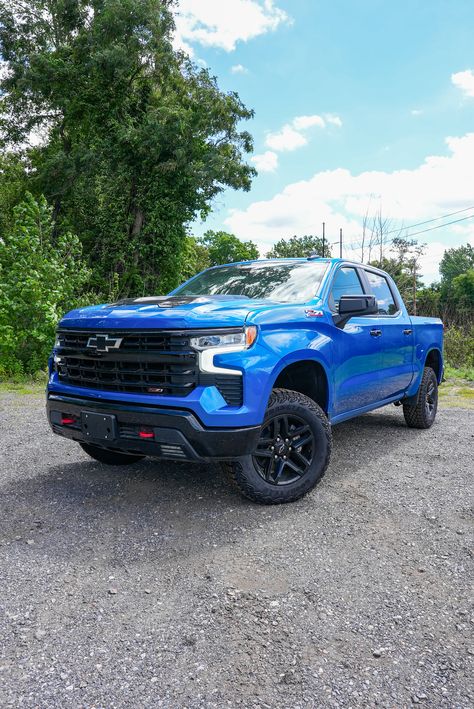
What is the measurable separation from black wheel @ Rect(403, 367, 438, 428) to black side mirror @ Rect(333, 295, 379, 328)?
91.6 inches

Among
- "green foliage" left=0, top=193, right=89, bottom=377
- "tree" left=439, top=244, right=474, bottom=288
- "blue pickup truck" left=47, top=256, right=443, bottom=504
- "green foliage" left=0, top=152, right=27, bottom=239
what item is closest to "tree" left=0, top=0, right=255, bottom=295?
"green foliage" left=0, top=152, right=27, bottom=239

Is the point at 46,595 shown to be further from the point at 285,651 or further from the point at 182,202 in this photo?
the point at 182,202

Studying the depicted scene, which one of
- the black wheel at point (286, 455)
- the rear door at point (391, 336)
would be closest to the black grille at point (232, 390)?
the black wheel at point (286, 455)

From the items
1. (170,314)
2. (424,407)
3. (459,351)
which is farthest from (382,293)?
(459,351)

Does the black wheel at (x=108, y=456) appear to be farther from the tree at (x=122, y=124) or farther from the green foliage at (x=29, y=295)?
the tree at (x=122, y=124)

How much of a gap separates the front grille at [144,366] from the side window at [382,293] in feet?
8.75

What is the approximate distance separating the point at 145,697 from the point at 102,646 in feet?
1.21

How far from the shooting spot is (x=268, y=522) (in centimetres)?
342

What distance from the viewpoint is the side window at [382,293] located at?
540 centimetres

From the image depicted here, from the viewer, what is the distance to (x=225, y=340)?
129 inches

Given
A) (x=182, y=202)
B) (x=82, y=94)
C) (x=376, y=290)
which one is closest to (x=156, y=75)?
(x=82, y=94)

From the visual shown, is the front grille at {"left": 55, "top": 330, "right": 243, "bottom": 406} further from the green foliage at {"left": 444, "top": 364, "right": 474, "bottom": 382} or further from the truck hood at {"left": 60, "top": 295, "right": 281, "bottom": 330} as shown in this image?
the green foliage at {"left": 444, "top": 364, "right": 474, "bottom": 382}

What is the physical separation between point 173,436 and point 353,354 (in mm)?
1924

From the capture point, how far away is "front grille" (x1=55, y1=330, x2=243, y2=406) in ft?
10.6
